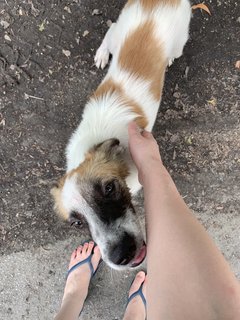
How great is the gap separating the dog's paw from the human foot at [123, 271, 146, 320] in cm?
223

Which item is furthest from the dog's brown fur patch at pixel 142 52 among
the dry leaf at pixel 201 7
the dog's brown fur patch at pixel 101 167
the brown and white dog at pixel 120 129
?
the dry leaf at pixel 201 7

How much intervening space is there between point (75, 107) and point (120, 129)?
998mm

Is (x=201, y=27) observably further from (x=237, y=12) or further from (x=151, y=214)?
(x=151, y=214)

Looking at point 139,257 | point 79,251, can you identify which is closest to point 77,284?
point 79,251

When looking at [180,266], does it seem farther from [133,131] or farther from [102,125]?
[102,125]

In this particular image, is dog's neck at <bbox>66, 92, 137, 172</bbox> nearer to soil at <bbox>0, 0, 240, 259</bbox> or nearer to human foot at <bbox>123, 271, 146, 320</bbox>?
soil at <bbox>0, 0, 240, 259</bbox>

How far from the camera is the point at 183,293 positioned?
7.23 feet

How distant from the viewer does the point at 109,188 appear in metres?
2.81

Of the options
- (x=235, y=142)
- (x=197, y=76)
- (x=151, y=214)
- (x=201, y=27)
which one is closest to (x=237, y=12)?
(x=201, y=27)

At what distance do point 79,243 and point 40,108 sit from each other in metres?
1.48

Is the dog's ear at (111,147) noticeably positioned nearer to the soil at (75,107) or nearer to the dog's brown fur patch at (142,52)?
the dog's brown fur patch at (142,52)

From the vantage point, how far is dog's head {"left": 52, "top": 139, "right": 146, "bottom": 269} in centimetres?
269

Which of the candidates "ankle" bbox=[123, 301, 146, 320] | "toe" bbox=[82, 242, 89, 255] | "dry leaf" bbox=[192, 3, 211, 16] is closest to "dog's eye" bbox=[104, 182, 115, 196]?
"toe" bbox=[82, 242, 89, 255]

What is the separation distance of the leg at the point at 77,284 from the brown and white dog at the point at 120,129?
3.43 feet
